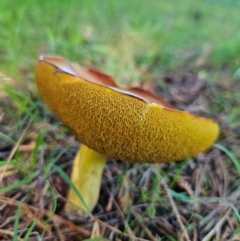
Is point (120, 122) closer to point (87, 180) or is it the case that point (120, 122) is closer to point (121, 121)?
point (121, 121)

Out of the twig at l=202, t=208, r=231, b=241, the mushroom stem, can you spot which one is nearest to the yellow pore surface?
the mushroom stem

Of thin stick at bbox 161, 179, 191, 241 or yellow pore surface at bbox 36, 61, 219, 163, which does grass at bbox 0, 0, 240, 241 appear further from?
yellow pore surface at bbox 36, 61, 219, 163

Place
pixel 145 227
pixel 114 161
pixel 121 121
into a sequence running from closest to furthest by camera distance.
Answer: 1. pixel 121 121
2. pixel 145 227
3. pixel 114 161

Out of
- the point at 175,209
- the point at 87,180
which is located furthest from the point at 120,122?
the point at 175,209

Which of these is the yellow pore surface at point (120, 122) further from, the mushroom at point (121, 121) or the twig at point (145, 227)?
the twig at point (145, 227)

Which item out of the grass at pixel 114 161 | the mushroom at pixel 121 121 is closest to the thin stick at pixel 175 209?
the grass at pixel 114 161

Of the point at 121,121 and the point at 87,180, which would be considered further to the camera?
the point at 87,180

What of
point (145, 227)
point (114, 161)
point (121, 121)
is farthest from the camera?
point (114, 161)

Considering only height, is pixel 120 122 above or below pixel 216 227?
above
